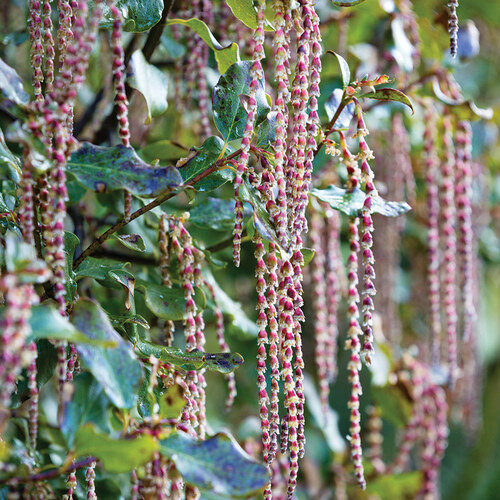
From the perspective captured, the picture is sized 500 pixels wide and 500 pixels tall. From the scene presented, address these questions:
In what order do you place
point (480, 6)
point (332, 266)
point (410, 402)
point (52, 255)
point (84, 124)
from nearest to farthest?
1. point (52, 255)
2. point (332, 266)
3. point (84, 124)
4. point (410, 402)
5. point (480, 6)

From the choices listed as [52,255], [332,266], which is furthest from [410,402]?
[52,255]

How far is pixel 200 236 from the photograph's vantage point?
1.00 m

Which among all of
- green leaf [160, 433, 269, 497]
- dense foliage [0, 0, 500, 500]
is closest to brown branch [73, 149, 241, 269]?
dense foliage [0, 0, 500, 500]

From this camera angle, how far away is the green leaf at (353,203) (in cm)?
63

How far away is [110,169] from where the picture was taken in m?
0.54

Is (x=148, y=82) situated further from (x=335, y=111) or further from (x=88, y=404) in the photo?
(x=88, y=404)

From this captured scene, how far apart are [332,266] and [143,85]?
1.20ft

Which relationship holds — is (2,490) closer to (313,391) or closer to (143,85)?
(143,85)

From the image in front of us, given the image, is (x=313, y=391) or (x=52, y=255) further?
(x=313, y=391)

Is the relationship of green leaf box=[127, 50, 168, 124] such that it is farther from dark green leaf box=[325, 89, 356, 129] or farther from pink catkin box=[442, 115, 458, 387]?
pink catkin box=[442, 115, 458, 387]

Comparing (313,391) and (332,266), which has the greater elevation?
(332,266)

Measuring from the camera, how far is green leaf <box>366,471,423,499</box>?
3.89ft

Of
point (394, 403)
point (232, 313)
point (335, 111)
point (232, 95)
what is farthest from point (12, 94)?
point (394, 403)

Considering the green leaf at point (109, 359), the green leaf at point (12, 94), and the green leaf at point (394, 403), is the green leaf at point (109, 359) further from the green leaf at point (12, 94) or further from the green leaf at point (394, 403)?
the green leaf at point (394, 403)
